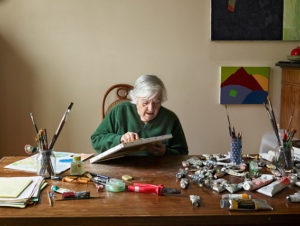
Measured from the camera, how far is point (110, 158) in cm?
171

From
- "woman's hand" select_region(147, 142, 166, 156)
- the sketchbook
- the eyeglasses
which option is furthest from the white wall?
the sketchbook

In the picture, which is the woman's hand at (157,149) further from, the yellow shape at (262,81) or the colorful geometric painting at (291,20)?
the colorful geometric painting at (291,20)

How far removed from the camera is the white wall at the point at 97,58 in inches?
116

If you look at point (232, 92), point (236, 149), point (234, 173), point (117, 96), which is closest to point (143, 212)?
point (234, 173)

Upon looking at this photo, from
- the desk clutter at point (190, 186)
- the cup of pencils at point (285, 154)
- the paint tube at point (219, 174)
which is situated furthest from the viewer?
the cup of pencils at point (285, 154)

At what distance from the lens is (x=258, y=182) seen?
1.38 metres

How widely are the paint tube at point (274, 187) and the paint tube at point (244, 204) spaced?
11 centimetres

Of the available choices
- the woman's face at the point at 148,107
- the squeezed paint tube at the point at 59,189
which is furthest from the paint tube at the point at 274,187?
the woman's face at the point at 148,107

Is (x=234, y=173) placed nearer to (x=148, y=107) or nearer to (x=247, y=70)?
(x=148, y=107)

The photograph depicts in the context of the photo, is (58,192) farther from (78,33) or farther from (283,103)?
(283,103)

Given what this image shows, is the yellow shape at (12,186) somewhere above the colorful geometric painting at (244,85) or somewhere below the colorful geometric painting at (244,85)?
below

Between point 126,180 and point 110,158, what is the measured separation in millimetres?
287

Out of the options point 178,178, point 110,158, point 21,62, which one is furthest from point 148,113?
point 21,62

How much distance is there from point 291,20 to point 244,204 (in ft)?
7.93
